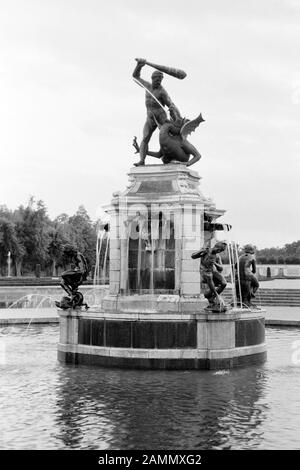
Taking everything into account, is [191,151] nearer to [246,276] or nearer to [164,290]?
[246,276]

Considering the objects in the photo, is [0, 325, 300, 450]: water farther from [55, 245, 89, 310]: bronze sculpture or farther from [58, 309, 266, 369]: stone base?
[55, 245, 89, 310]: bronze sculpture

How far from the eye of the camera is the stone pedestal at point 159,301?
14.8 meters

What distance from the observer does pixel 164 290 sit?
17375 mm

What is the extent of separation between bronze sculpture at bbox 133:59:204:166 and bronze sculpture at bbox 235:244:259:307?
291cm

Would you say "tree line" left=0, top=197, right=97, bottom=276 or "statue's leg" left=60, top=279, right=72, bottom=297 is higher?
"tree line" left=0, top=197, right=97, bottom=276

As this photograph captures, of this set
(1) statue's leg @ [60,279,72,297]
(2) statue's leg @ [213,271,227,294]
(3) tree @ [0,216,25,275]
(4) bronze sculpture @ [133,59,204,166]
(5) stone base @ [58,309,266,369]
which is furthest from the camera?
(3) tree @ [0,216,25,275]

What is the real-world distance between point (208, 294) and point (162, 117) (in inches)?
231

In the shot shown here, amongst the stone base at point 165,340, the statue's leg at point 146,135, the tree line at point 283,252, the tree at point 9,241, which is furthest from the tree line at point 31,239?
the tree line at point 283,252

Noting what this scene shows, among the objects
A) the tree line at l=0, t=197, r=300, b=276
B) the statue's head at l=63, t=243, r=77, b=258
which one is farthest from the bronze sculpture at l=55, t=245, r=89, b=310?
the tree line at l=0, t=197, r=300, b=276

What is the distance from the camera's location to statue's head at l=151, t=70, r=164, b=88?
18.8 meters

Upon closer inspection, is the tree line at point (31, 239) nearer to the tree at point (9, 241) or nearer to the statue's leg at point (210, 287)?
the tree at point (9, 241)

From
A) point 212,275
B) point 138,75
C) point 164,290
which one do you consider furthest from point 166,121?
point 212,275
